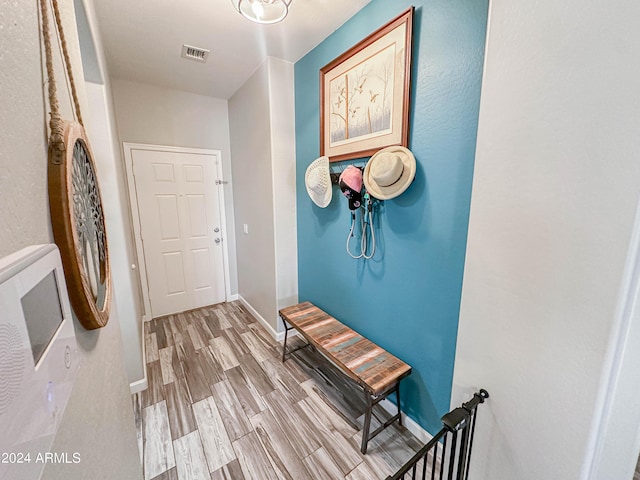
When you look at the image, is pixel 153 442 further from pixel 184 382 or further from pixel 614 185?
pixel 614 185

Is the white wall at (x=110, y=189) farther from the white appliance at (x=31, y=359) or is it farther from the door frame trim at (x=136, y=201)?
the white appliance at (x=31, y=359)

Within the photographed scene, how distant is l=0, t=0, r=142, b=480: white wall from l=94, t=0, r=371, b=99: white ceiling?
1323mm

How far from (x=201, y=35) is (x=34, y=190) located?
2.11 m

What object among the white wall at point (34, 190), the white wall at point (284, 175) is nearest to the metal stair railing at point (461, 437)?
the white wall at point (34, 190)

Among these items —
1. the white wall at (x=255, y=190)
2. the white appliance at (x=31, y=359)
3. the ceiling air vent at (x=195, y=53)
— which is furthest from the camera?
the white wall at (x=255, y=190)

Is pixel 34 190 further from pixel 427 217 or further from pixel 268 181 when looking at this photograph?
pixel 268 181

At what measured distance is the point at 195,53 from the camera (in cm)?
214

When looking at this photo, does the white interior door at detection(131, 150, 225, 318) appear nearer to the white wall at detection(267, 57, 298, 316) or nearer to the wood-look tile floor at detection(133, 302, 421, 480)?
the wood-look tile floor at detection(133, 302, 421, 480)

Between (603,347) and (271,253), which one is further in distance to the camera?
(271,253)

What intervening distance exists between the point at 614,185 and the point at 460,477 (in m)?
1.13

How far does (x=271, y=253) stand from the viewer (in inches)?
102

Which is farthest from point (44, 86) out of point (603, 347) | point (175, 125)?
point (175, 125)

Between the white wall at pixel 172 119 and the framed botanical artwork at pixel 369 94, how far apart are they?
5.65 feet

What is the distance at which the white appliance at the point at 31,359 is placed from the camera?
0.24 meters
